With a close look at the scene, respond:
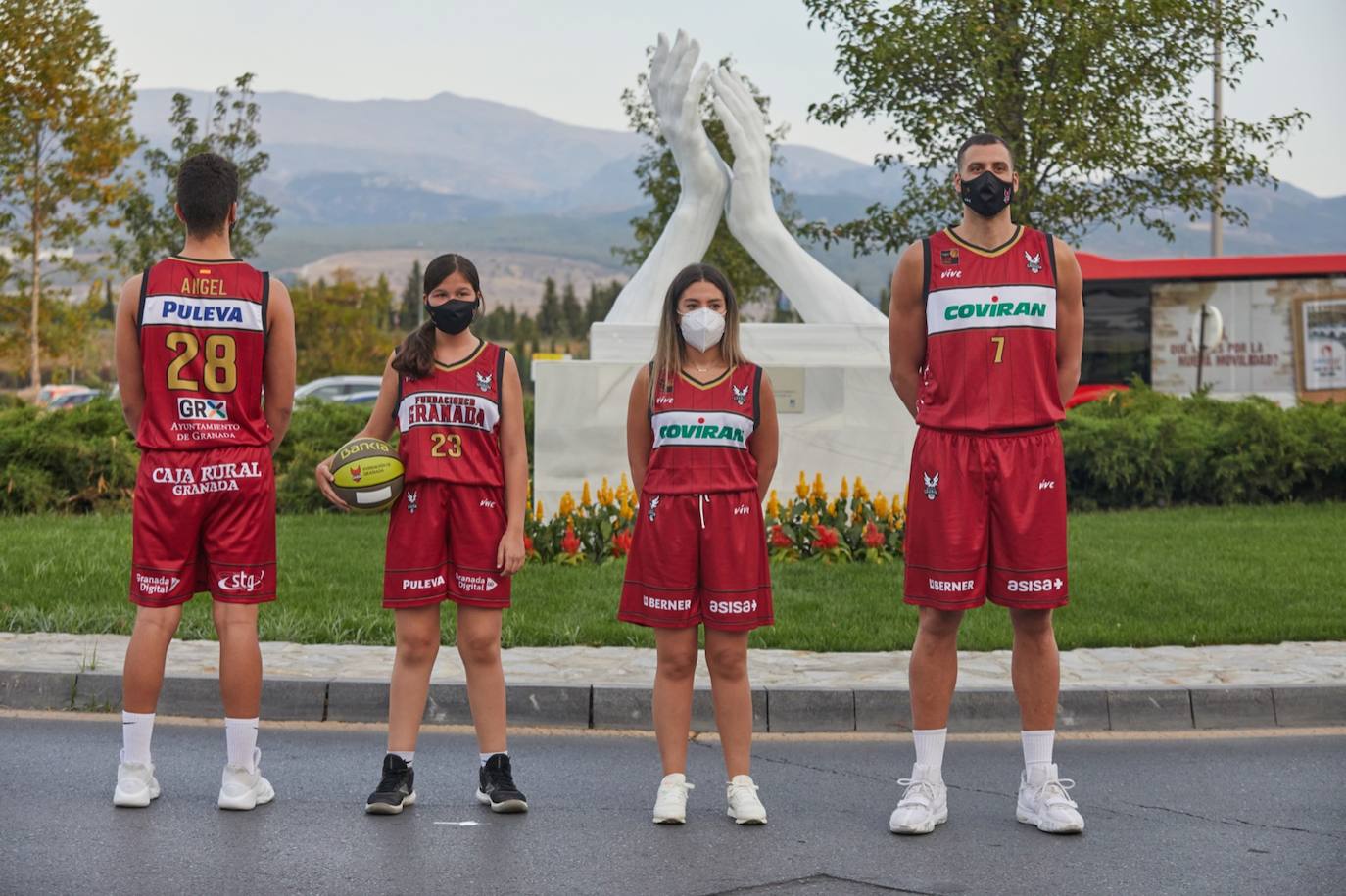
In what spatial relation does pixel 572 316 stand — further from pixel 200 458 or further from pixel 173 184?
pixel 200 458

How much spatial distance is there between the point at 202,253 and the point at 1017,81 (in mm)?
15302

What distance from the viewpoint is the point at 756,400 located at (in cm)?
549

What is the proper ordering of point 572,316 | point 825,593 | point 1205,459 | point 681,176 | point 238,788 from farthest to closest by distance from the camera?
1. point 572,316
2. point 1205,459
3. point 681,176
4. point 825,593
5. point 238,788

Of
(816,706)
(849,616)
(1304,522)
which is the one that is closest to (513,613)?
(849,616)

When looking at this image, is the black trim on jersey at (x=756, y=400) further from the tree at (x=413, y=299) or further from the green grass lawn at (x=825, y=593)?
the tree at (x=413, y=299)

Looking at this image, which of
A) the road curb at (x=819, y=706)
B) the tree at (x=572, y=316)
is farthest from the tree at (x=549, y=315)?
the road curb at (x=819, y=706)

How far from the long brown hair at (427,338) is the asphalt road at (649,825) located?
1529 millimetres

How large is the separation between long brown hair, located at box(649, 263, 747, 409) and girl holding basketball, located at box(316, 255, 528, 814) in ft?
1.62

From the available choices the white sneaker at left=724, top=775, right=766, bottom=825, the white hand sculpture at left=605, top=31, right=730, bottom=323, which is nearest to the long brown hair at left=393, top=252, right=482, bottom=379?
the white sneaker at left=724, top=775, right=766, bottom=825

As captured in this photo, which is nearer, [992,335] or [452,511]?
[992,335]

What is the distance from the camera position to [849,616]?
9289mm

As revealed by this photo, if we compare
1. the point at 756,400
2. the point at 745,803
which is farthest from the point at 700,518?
the point at 745,803

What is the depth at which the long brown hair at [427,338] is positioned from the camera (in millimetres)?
5480

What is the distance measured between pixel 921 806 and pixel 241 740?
90.4 inches
